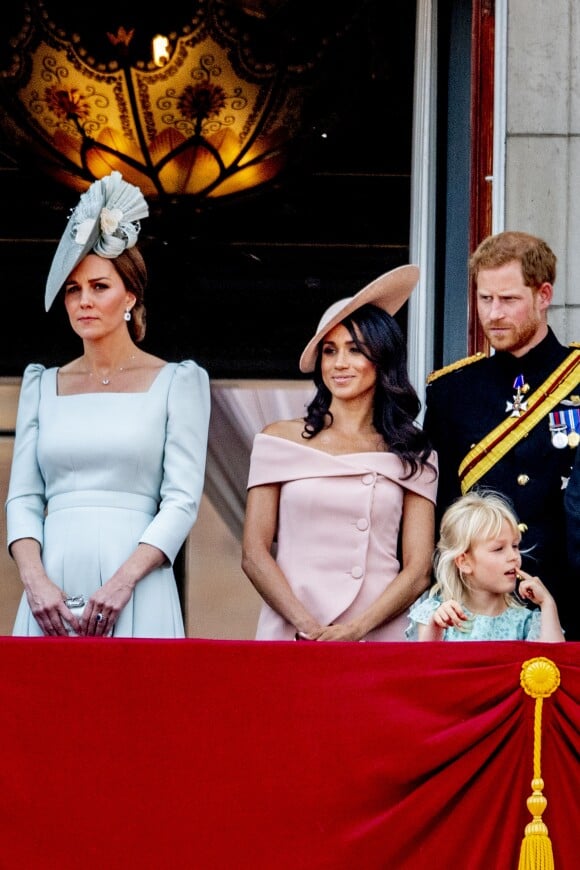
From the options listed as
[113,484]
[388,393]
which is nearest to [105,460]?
[113,484]

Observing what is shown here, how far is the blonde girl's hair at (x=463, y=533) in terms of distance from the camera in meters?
4.54

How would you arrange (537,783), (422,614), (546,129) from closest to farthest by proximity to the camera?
1. (537,783)
2. (422,614)
3. (546,129)

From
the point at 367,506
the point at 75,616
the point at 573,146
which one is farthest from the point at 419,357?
the point at 75,616

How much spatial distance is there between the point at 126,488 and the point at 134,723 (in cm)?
82

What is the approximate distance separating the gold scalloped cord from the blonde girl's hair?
1.44ft

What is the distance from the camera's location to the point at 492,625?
4.54 metres

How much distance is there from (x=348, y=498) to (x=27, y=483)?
2.71ft

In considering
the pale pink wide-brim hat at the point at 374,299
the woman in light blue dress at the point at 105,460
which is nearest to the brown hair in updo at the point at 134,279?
the woman in light blue dress at the point at 105,460

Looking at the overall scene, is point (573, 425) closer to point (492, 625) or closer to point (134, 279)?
point (492, 625)

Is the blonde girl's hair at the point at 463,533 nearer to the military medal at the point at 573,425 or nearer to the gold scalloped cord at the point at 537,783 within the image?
the military medal at the point at 573,425

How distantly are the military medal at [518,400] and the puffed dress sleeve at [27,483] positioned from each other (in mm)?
1235

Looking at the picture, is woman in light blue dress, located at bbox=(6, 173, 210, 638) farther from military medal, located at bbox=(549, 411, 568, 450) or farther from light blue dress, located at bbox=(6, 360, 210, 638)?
military medal, located at bbox=(549, 411, 568, 450)

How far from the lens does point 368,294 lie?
16.4ft

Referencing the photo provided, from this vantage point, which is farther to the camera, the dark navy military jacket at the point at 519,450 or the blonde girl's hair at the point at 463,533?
the dark navy military jacket at the point at 519,450
